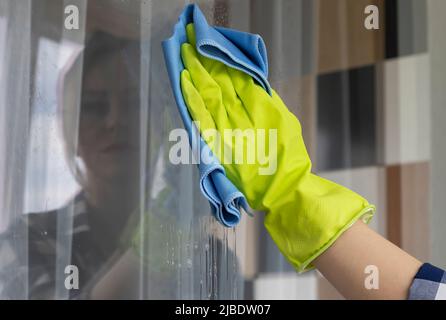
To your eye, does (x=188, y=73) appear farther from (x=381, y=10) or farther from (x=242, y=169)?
(x=381, y=10)

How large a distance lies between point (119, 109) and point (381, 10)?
1.98 ft

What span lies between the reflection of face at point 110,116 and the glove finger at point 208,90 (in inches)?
7.2

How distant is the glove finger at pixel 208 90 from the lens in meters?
0.65

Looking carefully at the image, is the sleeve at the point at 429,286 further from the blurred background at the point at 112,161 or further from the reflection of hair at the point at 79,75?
the reflection of hair at the point at 79,75

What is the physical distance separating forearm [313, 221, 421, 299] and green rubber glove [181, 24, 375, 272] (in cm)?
2

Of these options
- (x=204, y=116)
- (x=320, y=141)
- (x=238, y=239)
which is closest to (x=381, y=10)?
(x=320, y=141)

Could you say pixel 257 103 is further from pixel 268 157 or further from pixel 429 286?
pixel 429 286

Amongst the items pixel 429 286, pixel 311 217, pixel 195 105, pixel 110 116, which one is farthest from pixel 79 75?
pixel 429 286

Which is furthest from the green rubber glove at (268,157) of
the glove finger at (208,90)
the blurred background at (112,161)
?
the blurred background at (112,161)

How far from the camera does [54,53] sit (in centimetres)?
77

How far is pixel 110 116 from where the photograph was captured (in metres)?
0.81

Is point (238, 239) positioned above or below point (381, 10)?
below

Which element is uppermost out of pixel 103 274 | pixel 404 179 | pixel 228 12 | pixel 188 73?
pixel 228 12

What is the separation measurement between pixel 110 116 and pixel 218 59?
0.22m
